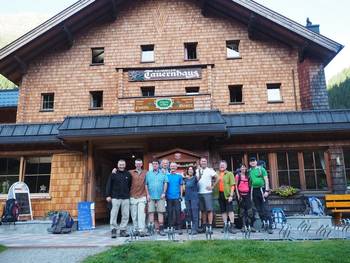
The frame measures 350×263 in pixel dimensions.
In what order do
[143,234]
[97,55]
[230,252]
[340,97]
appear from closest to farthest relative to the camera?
[230,252] → [143,234] → [97,55] → [340,97]

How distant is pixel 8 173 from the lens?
552 inches

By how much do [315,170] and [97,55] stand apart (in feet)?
34.5

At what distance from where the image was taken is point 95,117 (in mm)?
12438

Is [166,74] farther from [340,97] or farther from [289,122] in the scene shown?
[340,97]

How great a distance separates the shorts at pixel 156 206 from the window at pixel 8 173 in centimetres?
742

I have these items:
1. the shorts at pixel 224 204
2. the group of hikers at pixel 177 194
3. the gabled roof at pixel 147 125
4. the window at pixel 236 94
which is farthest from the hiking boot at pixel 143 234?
the window at pixel 236 94

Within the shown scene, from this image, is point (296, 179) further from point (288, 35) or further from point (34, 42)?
point (34, 42)

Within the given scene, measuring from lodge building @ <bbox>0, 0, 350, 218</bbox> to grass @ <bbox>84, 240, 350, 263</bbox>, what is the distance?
5.64 metres

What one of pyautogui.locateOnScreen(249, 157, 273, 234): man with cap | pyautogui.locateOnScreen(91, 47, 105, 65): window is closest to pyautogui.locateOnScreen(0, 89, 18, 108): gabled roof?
pyautogui.locateOnScreen(91, 47, 105, 65): window

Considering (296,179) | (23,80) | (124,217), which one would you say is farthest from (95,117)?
(296,179)

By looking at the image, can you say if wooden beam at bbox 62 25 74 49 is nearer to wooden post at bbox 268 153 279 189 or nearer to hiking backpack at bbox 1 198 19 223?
hiking backpack at bbox 1 198 19 223

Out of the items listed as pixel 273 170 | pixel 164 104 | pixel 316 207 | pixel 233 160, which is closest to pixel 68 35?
pixel 164 104

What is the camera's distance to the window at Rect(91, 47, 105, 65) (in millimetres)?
16922

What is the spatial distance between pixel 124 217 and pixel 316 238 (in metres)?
4.08
